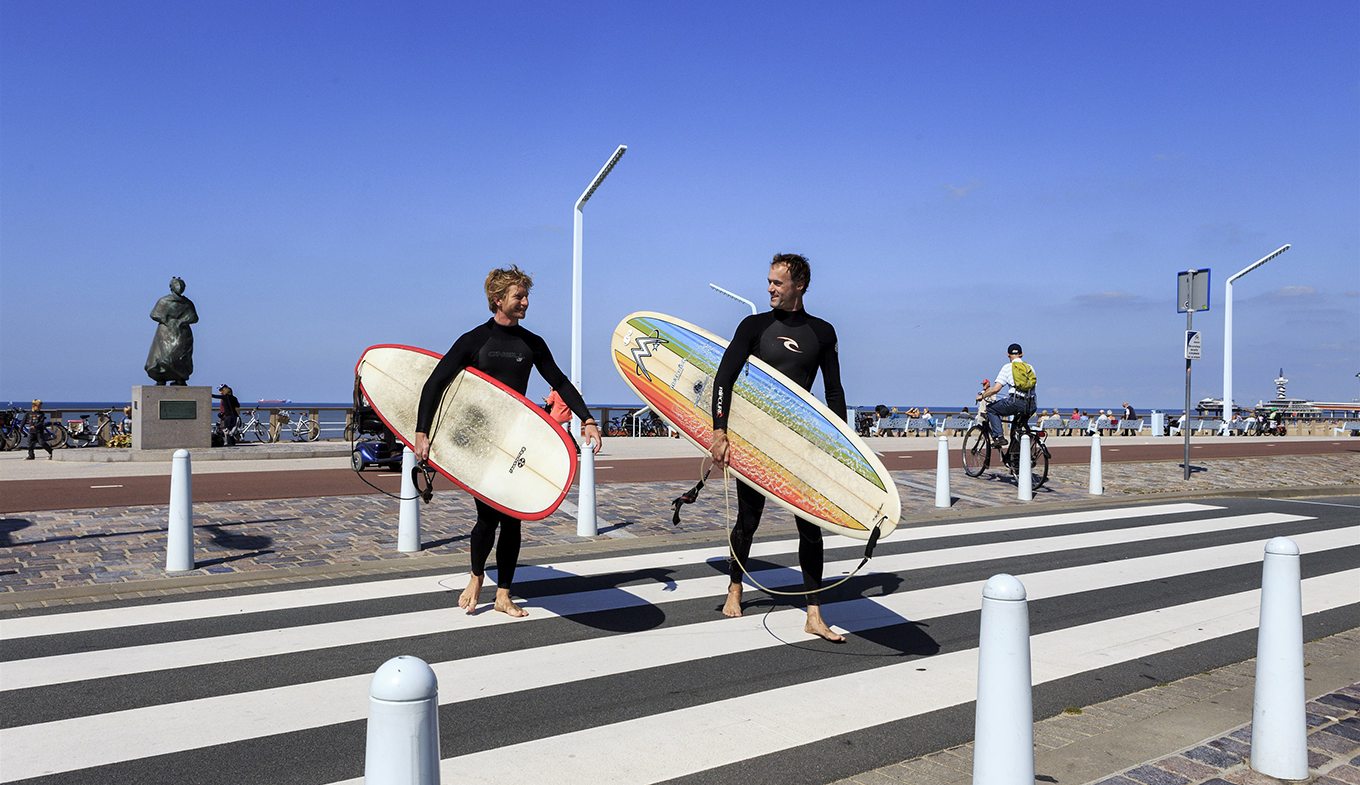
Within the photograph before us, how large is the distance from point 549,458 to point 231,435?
864 inches

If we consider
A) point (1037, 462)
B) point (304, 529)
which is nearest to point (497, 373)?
point (304, 529)

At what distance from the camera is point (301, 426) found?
32.6 m

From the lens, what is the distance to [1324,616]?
20.8 ft

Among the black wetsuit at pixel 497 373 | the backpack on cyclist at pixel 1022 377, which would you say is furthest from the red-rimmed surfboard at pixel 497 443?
the backpack on cyclist at pixel 1022 377

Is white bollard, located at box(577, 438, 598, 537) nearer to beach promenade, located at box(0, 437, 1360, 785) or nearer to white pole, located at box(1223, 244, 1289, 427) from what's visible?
beach promenade, located at box(0, 437, 1360, 785)

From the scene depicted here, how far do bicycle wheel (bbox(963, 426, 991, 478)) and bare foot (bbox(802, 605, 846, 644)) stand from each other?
9.85m

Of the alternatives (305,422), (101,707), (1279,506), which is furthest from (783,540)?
(305,422)

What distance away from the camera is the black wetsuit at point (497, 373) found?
5516 mm

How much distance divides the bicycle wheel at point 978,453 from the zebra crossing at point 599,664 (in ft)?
21.3

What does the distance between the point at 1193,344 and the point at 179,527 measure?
15.5 meters

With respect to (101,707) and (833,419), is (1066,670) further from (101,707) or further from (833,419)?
(101,707)

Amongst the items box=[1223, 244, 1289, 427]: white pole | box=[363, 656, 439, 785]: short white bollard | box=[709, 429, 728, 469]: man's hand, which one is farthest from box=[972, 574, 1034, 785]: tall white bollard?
box=[1223, 244, 1289, 427]: white pole

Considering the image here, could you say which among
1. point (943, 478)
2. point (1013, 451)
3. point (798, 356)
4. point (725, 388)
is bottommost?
point (943, 478)

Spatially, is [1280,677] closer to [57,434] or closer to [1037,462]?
[1037,462]
